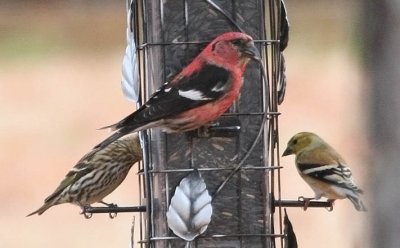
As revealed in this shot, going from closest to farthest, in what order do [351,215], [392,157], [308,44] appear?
[392,157]
[351,215]
[308,44]

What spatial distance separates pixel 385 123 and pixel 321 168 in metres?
4.35

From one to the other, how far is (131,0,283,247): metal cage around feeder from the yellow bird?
1.34m

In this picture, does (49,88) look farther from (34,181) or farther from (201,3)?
(201,3)

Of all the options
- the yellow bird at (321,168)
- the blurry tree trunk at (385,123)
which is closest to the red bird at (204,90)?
the yellow bird at (321,168)

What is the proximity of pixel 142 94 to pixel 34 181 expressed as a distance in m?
11.4

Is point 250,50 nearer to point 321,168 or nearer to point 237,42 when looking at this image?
point 237,42

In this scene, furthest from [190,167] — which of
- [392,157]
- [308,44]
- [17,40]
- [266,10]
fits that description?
[17,40]

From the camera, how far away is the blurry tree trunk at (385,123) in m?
4.79

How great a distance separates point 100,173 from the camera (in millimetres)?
8891

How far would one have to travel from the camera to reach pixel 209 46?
727 cm

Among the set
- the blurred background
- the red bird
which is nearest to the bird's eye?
the red bird

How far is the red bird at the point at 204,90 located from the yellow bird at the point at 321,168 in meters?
1.95

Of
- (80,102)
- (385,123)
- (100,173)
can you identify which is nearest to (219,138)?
(100,173)

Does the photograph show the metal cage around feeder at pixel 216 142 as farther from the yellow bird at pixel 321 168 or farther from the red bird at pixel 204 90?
the yellow bird at pixel 321 168
